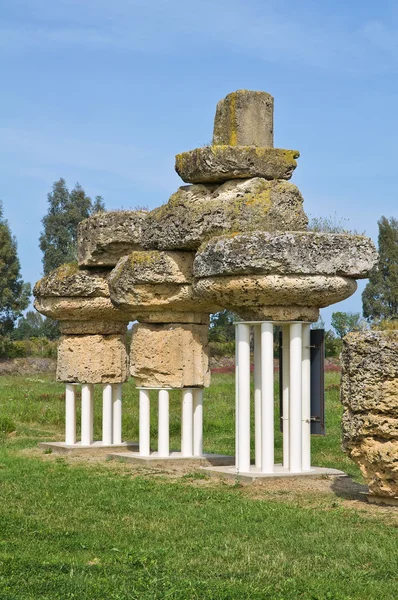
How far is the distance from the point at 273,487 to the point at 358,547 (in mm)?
3480

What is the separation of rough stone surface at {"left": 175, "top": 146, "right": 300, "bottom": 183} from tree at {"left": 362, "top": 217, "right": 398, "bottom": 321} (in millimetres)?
34882

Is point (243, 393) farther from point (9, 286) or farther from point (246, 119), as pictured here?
point (9, 286)

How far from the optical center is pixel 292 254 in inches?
455

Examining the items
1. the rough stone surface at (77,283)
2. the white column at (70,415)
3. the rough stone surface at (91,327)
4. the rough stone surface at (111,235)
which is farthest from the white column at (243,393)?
the white column at (70,415)

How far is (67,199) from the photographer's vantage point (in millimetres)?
60000

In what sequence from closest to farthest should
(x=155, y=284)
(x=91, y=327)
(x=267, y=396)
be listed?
(x=267, y=396) < (x=155, y=284) < (x=91, y=327)

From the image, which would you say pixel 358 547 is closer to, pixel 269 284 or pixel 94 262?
pixel 269 284

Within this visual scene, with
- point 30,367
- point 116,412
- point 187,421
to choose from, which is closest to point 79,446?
point 116,412

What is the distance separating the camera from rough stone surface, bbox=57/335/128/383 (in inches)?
661

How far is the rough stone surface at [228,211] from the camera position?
41.0ft

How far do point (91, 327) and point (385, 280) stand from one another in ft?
111

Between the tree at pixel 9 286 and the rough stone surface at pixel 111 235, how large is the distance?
105ft

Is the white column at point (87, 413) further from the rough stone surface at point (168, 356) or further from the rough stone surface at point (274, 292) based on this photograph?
the rough stone surface at point (274, 292)

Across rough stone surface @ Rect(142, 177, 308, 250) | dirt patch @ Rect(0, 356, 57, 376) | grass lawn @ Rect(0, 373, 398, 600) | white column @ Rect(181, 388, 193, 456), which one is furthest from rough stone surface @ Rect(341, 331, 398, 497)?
dirt patch @ Rect(0, 356, 57, 376)
